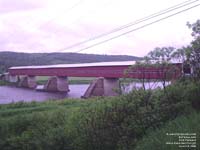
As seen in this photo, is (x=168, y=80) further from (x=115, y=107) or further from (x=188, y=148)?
(x=188, y=148)

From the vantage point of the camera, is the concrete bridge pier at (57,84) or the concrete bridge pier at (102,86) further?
the concrete bridge pier at (57,84)

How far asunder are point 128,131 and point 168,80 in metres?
2.89

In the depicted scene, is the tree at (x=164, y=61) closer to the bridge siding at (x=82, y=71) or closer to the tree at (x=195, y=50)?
the tree at (x=195, y=50)

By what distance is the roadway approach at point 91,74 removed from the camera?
12.6 m

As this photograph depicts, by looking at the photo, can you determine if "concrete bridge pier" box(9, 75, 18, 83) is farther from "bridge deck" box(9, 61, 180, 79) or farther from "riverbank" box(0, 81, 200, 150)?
"riverbank" box(0, 81, 200, 150)

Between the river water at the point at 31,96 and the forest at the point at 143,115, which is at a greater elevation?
the forest at the point at 143,115

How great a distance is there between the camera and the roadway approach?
497 inches

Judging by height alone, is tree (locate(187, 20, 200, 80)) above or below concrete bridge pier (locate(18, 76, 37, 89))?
above

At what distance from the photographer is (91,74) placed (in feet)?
188

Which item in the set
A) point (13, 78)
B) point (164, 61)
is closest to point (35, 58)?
point (13, 78)

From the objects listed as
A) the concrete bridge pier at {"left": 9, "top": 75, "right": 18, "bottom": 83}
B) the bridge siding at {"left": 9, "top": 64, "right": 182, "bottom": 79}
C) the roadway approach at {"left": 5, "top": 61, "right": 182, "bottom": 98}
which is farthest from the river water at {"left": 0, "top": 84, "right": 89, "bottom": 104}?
the concrete bridge pier at {"left": 9, "top": 75, "right": 18, "bottom": 83}

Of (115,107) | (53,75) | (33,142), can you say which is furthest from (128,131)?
(53,75)

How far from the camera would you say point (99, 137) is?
9.99m

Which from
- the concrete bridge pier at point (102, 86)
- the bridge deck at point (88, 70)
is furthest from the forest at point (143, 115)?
the concrete bridge pier at point (102, 86)
